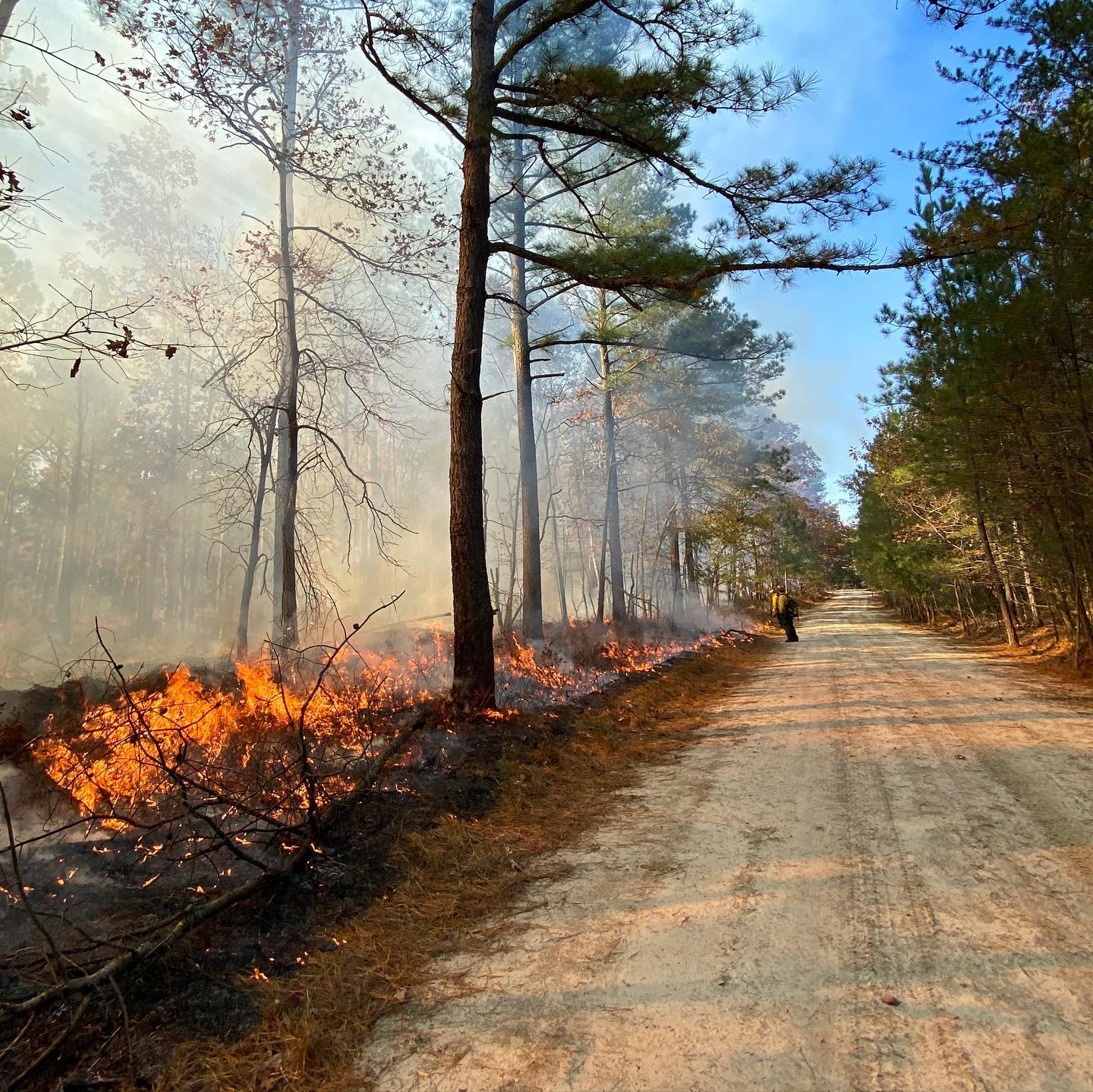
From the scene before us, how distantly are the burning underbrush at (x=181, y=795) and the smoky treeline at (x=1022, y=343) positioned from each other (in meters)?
6.14

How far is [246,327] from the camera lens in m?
14.1

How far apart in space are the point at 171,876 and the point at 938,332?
565 inches

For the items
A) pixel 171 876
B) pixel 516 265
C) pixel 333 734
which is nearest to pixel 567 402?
pixel 516 265

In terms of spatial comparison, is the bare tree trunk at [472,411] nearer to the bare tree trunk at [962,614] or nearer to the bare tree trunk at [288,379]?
the bare tree trunk at [288,379]

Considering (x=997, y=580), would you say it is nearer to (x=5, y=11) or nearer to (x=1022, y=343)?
(x=1022, y=343)

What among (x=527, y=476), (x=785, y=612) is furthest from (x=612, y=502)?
(x=785, y=612)

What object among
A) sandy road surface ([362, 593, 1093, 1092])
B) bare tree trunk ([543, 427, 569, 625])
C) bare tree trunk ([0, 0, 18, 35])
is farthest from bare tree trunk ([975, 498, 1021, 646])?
bare tree trunk ([0, 0, 18, 35])

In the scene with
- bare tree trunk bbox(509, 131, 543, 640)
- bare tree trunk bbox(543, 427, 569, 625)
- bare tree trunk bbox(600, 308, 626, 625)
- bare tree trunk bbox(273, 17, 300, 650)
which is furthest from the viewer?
bare tree trunk bbox(543, 427, 569, 625)

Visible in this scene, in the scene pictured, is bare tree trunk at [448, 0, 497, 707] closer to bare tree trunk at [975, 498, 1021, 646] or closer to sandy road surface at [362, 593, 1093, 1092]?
sandy road surface at [362, 593, 1093, 1092]

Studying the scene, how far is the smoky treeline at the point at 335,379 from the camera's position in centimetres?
848

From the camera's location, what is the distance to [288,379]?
34.6 feet

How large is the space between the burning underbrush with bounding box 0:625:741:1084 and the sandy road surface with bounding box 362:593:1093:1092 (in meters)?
1.19

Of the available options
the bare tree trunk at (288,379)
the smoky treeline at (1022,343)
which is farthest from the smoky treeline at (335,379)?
the smoky treeline at (1022,343)

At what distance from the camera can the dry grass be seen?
2.03 metres
